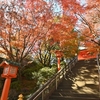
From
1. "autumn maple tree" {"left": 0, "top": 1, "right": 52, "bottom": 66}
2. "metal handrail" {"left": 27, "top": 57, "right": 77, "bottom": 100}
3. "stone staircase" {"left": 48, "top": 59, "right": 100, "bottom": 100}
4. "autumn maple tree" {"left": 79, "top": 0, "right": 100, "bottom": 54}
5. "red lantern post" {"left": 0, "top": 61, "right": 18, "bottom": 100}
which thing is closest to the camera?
"red lantern post" {"left": 0, "top": 61, "right": 18, "bottom": 100}

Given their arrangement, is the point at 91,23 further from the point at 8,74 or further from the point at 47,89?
the point at 8,74

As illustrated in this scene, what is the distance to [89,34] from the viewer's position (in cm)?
1317

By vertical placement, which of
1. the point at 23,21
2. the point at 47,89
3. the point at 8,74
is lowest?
the point at 47,89

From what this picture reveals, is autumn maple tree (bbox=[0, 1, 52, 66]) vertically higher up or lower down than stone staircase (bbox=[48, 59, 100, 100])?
higher up

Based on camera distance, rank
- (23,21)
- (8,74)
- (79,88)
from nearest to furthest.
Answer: (8,74) < (79,88) < (23,21)

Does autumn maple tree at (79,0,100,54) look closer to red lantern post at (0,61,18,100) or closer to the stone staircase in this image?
the stone staircase

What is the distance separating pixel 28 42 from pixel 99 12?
582 centimetres

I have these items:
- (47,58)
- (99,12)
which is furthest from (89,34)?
(47,58)

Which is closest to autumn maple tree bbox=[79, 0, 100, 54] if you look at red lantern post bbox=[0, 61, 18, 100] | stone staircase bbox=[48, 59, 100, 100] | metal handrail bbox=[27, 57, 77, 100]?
stone staircase bbox=[48, 59, 100, 100]

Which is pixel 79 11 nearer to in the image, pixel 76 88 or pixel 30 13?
pixel 30 13

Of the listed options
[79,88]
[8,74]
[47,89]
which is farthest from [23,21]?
[8,74]

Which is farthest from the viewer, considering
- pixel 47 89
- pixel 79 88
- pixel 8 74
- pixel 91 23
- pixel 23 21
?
pixel 91 23

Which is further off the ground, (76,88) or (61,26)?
(61,26)

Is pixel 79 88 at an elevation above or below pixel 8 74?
below
